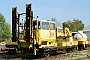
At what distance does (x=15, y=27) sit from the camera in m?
18.0

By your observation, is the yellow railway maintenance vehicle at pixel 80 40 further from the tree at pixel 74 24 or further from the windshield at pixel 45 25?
the tree at pixel 74 24

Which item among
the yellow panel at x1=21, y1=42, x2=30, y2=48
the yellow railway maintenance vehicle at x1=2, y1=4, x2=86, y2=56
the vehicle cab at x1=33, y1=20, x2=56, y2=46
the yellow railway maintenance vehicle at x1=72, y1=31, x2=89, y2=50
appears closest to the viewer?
the yellow railway maintenance vehicle at x1=2, y1=4, x2=86, y2=56

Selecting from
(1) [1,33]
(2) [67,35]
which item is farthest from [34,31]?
(1) [1,33]

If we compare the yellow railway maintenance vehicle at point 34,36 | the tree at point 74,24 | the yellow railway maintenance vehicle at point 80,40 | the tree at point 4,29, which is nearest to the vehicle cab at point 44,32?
the yellow railway maintenance vehicle at point 34,36

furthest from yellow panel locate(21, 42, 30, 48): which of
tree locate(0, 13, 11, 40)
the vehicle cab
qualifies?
tree locate(0, 13, 11, 40)

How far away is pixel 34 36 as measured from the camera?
16891 mm

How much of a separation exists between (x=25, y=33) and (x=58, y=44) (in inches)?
139

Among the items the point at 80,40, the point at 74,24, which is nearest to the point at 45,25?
the point at 80,40

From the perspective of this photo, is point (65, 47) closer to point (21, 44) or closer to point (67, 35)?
point (67, 35)

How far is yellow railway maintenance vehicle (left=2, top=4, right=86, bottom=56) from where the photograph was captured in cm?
1673

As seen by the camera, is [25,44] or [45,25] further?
[45,25]

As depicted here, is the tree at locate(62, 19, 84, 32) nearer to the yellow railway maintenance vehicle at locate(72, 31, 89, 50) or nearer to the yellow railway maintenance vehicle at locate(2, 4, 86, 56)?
the yellow railway maintenance vehicle at locate(72, 31, 89, 50)

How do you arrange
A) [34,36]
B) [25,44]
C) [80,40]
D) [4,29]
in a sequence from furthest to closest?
[4,29] → [80,40] → [25,44] → [34,36]

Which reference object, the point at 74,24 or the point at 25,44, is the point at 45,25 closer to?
the point at 25,44
